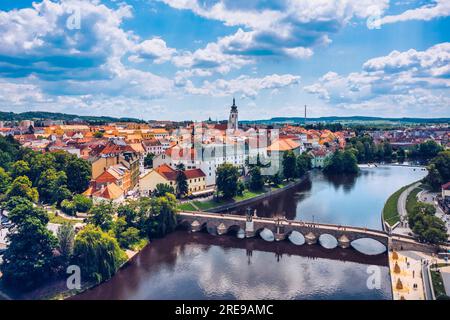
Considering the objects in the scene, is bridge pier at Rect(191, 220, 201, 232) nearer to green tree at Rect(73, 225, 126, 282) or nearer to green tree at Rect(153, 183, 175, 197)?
green tree at Rect(153, 183, 175, 197)

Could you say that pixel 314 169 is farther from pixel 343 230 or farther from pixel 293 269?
pixel 293 269

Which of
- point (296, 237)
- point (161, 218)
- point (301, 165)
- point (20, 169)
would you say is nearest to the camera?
point (161, 218)

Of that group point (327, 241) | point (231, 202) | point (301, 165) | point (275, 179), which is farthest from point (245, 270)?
point (301, 165)

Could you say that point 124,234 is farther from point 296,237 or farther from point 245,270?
point 296,237

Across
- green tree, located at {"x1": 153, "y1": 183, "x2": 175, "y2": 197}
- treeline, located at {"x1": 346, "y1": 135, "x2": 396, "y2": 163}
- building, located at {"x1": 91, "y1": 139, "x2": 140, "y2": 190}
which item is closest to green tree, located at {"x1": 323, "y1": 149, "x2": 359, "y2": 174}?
treeline, located at {"x1": 346, "y1": 135, "x2": 396, "y2": 163}
